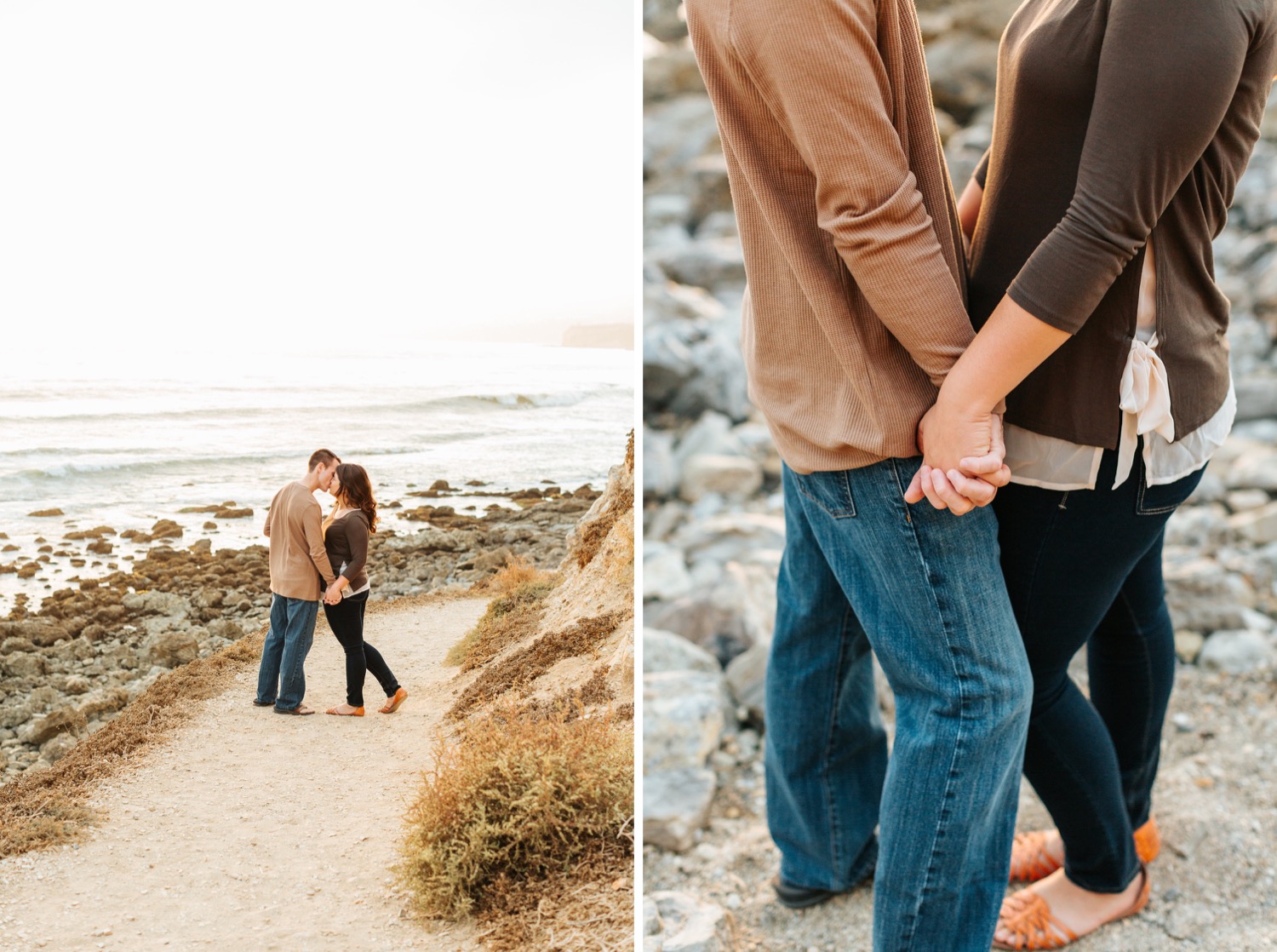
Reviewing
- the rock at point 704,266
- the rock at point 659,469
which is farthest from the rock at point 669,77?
the rock at point 659,469

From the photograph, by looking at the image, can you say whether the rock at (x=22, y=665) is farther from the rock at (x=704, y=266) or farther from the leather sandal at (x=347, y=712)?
the rock at (x=704, y=266)

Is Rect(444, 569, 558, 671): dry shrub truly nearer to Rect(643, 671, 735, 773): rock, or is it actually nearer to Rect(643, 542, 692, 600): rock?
Rect(643, 671, 735, 773): rock

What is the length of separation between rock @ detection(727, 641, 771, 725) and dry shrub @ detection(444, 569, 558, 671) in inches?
29.2

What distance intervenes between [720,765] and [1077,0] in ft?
5.28

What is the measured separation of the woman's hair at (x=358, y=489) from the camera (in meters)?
1.44

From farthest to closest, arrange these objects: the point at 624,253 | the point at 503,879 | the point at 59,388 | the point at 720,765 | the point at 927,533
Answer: the point at 720,765, the point at 624,253, the point at 503,879, the point at 59,388, the point at 927,533

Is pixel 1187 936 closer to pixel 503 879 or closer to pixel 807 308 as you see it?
pixel 503 879

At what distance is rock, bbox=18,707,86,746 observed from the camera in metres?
1.27

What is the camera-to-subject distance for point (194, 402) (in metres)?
1.39

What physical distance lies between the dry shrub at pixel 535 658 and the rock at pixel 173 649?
1.33 ft

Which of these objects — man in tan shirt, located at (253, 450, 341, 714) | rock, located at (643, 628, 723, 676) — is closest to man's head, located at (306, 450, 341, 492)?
man in tan shirt, located at (253, 450, 341, 714)

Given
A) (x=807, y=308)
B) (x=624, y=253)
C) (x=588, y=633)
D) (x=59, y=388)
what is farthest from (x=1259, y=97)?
(x=59, y=388)

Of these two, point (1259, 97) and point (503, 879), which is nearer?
point (1259, 97)

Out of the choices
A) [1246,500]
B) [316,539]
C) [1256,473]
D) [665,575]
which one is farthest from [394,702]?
[1256,473]
